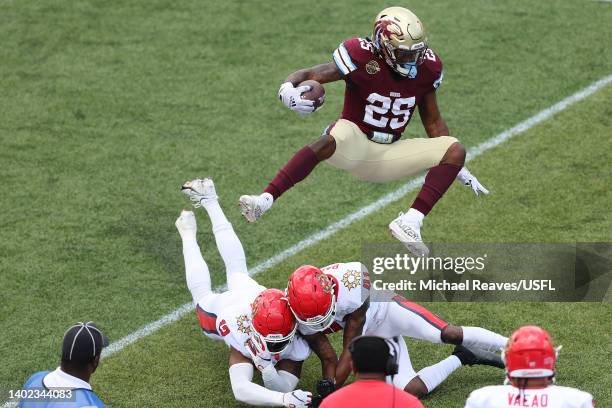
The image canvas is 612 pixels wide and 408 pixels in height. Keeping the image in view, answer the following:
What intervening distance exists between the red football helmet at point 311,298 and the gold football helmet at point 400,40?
5.70 feet

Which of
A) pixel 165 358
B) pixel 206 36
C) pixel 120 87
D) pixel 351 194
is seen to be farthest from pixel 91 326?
pixel 206 36

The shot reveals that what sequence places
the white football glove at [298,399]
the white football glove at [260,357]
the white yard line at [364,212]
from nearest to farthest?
the white football glove at [298,399]
the white football glove at [260,357]
the white yard line at [364,212]

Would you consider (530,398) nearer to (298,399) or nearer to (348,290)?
(298,399)

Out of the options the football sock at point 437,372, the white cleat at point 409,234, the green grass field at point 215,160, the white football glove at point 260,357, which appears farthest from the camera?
the green grass field at point 215,160

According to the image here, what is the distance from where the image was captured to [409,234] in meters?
7.86

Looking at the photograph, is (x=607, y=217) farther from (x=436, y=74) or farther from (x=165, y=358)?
(x=165, y=358)

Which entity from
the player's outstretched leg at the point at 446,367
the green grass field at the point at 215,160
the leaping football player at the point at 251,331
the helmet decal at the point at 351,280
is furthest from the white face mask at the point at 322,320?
the green grass field at the point at 215,160

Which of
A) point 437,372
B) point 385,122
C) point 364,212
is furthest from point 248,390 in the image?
point 364,212

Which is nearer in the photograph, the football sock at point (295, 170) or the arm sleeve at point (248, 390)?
the arm sleeve at point (248, 390)

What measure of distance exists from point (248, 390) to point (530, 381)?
2309 millimetres

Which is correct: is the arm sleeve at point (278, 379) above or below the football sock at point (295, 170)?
below

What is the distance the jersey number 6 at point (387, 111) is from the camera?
8.07m

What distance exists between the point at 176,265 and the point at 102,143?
7.56ft

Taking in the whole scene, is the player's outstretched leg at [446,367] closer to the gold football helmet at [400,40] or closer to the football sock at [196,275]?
the football sock at [196,275]
